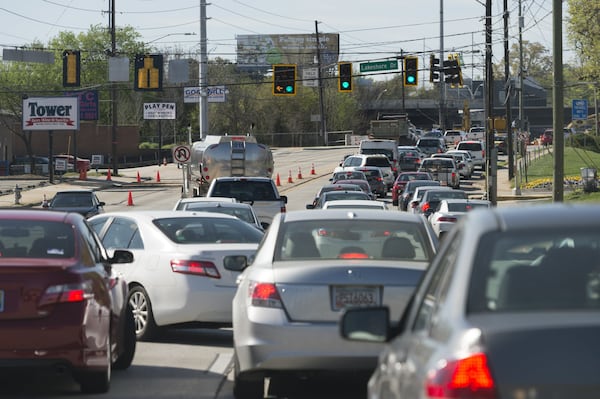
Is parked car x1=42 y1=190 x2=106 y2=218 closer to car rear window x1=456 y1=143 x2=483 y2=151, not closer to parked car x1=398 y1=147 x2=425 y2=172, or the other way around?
parked car x1=398 y1=147 x2=425 y2=172

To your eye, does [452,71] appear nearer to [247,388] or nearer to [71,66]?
[71,66]

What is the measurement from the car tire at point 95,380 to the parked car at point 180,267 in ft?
9.68

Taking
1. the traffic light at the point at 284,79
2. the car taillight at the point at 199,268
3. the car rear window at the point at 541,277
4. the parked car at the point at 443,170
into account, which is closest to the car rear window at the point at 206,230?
the car taillight at the point at 199,268

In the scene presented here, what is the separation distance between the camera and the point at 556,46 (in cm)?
2534

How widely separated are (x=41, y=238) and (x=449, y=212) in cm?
2024

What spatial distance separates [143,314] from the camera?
13281 mm

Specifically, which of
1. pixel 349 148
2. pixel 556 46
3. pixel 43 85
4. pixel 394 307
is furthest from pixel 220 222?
pixel 43 85

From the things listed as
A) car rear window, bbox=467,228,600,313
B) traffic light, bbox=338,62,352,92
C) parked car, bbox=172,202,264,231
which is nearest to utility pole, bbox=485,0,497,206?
traffic light, bbox=338,62,352,92

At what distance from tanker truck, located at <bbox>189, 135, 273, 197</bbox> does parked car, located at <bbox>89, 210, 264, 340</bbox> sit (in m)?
29.4

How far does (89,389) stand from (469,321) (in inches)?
246

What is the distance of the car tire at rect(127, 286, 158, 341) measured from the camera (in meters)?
13.1

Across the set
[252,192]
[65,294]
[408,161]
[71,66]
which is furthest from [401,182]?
[65,294]

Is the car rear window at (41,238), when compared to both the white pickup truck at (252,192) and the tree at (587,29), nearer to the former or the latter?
the white pickup truck at (252,192)

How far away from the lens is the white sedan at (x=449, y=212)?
2891cm
